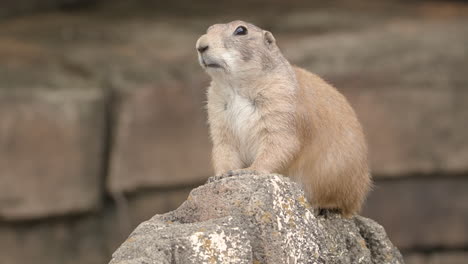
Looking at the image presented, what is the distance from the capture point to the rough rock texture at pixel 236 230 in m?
4.86

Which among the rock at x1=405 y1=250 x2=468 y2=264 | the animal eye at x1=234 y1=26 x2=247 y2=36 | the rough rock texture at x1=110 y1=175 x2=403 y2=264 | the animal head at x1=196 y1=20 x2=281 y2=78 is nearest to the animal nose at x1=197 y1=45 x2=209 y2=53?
the animal head at x1=196 y1=20 x2=281 y2=78

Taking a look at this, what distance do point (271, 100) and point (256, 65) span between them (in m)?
0.34

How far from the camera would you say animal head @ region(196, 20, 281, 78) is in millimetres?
6688

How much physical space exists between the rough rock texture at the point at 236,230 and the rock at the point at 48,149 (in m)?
7.39

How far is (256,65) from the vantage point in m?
7.02

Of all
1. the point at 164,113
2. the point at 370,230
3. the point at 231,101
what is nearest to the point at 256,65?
the point at 231,101

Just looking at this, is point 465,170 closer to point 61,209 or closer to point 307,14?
point 307,14

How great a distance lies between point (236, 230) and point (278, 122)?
187 cm

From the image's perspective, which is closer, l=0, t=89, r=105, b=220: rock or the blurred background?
l=0, t=89, r=105, b=220: rock

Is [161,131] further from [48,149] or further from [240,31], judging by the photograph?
[240,31]

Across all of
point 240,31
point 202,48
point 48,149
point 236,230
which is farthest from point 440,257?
point 236,230

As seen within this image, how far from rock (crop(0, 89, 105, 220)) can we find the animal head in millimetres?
5736

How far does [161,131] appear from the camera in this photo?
1287 cm

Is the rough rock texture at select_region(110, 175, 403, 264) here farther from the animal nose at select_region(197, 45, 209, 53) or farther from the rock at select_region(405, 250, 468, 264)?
the rock at select_region(405, 250, 468, 264)
